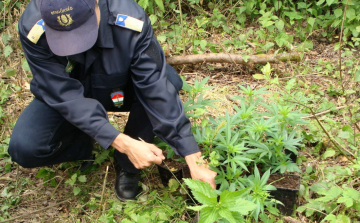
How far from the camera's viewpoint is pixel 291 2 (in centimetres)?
409

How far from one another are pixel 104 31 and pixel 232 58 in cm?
174

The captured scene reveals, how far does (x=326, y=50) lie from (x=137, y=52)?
2555 mm

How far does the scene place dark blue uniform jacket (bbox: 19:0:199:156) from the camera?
2.09 metres

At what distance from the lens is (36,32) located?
6.71 feet

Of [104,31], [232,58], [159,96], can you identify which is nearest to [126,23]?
[104,31]

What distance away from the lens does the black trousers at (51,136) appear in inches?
88.5

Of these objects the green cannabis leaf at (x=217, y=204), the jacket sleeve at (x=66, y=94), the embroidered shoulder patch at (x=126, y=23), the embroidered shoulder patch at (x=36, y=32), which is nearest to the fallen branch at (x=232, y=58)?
the embroidered shoulder patch at (x=126, y=23)

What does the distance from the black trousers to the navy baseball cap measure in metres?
0.58

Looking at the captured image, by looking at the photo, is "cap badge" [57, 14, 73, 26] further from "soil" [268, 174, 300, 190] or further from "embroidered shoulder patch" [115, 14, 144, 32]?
"soil" [268, 174, 300, 190]

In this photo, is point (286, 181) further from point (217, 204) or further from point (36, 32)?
point (36, 32)

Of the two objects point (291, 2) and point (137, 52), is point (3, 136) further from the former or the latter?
point (291, 2)

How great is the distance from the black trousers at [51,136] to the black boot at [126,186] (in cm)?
5

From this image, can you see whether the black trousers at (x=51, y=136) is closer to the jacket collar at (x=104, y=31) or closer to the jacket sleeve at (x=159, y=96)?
the jacket sleeve at (x=159, y=96)

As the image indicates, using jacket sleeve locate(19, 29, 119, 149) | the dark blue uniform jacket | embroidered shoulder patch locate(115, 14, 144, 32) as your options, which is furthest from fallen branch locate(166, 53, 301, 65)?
jacket sleeve locate(19, 29, 119, 149)
